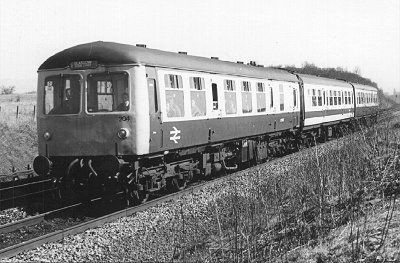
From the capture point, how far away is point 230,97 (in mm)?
13734

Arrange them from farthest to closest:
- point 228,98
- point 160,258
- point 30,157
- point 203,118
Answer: point 30,157 → point 228,98 → point 203,118 → point 160,258

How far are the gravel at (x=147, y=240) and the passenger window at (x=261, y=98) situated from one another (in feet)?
21.3

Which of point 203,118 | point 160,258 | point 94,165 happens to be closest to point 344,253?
point 160,258

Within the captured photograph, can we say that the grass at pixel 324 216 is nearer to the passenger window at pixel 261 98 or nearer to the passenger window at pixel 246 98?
the passenger window at pixel 246 98

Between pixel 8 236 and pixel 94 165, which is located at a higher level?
pixel 94 165

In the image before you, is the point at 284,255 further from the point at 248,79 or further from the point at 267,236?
the point at 248,79

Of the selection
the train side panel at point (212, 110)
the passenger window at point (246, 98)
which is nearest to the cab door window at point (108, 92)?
the train side panel at point (212, 110)

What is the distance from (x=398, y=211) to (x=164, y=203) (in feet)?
16.2

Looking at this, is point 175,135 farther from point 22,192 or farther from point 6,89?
point 6,89

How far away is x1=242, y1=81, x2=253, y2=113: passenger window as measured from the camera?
→ 1466cm

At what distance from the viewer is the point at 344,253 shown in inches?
236

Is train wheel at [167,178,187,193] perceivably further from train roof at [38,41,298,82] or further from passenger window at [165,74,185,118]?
train roof at [38,41,298,82]

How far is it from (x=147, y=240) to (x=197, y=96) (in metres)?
4.97

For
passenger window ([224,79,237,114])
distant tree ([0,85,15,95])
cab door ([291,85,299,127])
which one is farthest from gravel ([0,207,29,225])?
distant tree ([0,85,15,95])
